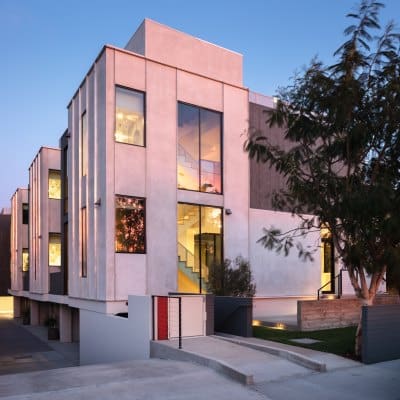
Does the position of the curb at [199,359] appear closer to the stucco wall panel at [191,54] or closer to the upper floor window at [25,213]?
the stucco wall panel at [191,54]

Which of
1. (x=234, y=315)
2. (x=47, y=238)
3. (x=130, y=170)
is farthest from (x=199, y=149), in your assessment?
(x=47, y=238)

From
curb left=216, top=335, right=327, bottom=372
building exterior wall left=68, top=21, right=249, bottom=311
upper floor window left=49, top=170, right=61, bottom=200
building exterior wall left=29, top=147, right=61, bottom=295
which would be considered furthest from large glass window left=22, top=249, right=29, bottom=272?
curb left=216, top=335, right=327, bottom=372

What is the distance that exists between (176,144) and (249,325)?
718 centimetres

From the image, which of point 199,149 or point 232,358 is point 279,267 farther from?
point 232,358

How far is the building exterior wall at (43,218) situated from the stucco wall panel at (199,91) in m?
12.2

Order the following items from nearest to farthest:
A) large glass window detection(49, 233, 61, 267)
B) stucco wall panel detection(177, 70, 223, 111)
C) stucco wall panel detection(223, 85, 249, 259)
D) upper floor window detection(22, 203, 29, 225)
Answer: stucco wall panel detection(177, 70, 223, 111)
stucco wall panel detection(223, 85, 249, 259)
large glass window detection(49, 233, 61, 267)
upper floor window detection(22, 203, 29, 225)

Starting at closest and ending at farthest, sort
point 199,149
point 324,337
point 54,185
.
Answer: point 324,337, point 199,149, point 54,185

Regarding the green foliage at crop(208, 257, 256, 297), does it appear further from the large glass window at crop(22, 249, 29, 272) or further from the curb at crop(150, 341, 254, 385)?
the large glass window at crop(22, 249, 29, 272)

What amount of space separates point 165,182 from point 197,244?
276cm

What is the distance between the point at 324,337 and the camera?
45.4ft

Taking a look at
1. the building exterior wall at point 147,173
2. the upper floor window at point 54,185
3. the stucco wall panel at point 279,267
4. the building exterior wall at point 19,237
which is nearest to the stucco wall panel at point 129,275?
the building exterior wall at point 147,173

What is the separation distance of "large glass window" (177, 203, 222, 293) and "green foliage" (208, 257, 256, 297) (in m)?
0.54

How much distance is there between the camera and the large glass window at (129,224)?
54.2 feet

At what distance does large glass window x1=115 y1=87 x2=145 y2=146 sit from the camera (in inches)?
667
